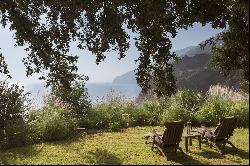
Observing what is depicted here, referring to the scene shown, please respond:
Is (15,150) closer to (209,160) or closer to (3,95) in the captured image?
(3,95)

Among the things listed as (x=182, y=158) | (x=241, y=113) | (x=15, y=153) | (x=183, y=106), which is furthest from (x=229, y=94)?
(x=15, y=153)

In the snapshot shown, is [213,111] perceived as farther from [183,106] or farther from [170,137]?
[170,137]

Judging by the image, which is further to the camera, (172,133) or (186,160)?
(172,133)

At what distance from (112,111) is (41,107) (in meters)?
3.55

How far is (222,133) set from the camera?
13742mm

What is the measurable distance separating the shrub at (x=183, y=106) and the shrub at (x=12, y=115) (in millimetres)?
6688

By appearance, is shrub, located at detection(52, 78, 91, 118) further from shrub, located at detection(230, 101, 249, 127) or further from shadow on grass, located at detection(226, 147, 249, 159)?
shadow on grass, located at detection(226, 147, 249, 159)

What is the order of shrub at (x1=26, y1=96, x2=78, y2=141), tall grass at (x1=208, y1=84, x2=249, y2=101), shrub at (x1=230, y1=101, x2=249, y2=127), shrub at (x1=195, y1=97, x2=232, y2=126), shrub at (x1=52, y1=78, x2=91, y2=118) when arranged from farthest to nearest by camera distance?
tall grass at (x1=208, y1=84, x2=249, y2=101), shrub at (x1=52, y1=78, x2=91, y2=118), shrub at (x1=195, y1=97, x2=232, y2=126), shrub at (x1=230, y1=101, x2=249, y2=127), shrub at (x1=26, y1=96, x2=78, y2=141)

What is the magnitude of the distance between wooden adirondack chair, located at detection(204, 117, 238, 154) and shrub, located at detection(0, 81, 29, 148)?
23.0 feet

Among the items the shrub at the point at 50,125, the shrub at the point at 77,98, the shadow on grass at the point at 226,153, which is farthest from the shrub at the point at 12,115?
the shadow on grass at the point at 226,153

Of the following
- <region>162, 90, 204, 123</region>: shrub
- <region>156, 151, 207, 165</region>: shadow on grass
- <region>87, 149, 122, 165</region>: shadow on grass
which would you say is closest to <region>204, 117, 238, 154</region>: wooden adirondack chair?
<region>156, 151, 207, 165</region>: shadow on grass

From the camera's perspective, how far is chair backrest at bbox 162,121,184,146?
495 inches

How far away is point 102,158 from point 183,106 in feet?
29.1

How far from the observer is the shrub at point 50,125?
16.8 metres
